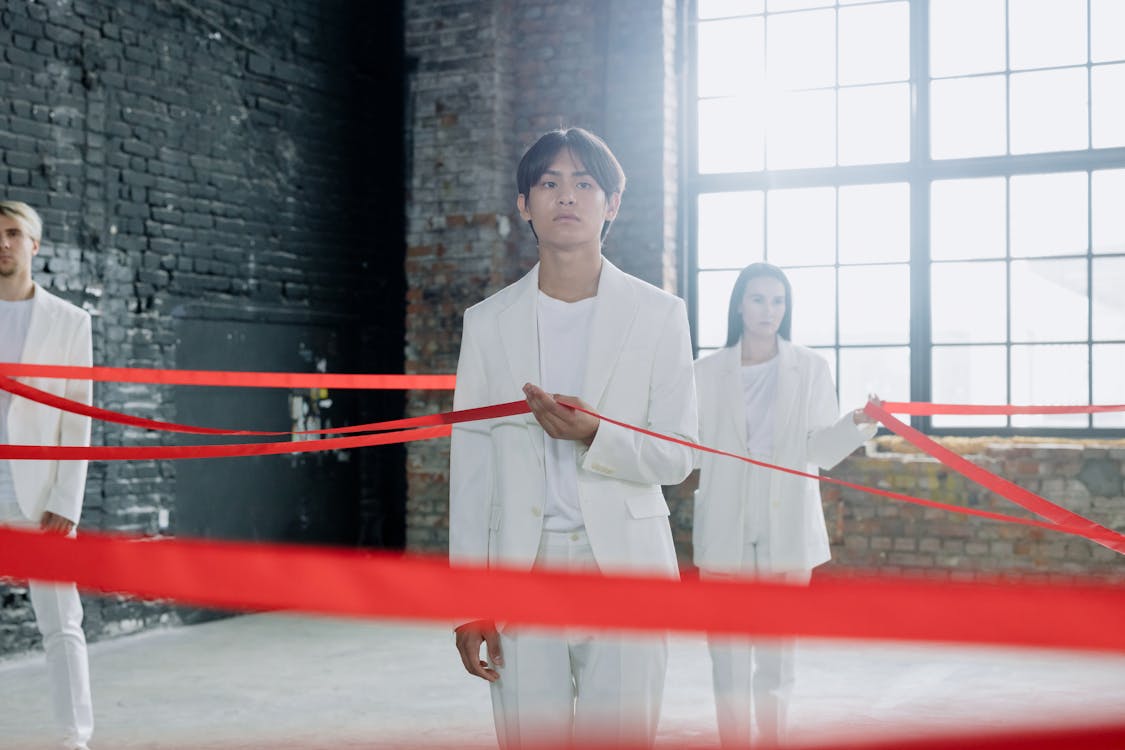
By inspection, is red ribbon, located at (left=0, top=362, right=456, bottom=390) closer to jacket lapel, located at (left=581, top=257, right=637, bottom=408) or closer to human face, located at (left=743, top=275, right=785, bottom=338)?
human face, located at (left=743, top=275, right=785, bottom=338)

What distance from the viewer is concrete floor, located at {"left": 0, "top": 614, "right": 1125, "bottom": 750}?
4516 mm

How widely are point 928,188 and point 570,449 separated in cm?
522

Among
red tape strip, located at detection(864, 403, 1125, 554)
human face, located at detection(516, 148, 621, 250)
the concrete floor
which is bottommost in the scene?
the concrete floor

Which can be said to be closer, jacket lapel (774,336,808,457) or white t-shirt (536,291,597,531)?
white t-shirt (536,291,597,531)

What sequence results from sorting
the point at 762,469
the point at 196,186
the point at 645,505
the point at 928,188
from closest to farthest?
the point at 645,505 → the point at 762,469 → the point at 196,186 → the point at 928,188

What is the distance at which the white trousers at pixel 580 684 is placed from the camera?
2252 mm

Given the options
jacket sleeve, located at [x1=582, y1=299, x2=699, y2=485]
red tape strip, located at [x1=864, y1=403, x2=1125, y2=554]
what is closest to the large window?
red tape strip, located at [x1=864, y1=403, x2=1125, y2=554]

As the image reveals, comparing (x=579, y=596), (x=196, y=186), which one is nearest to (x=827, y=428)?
(x=579, y=596)

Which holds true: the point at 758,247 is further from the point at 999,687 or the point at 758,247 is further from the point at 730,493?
the point at 730,493

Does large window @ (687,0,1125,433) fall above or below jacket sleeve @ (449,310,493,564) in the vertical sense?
above

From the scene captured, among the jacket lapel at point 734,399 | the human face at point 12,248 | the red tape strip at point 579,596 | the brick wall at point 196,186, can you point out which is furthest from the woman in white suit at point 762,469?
the brick wall at point 196,186

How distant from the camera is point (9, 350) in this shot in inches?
157

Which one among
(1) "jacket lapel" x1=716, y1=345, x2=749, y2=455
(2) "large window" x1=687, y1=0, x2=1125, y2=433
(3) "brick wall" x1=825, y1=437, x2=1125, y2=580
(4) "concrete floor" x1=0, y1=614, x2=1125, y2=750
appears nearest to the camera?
(1) "jacket lapel" x1=716, y1=345, x2=749, y2=455

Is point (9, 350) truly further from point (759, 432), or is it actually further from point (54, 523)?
point (759, 432)
